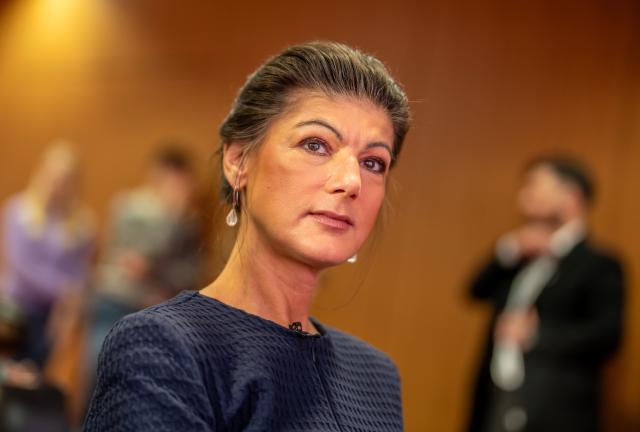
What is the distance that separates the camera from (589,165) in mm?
4867

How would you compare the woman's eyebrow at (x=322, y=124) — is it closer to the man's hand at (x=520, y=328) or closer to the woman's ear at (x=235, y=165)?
the woman's ear at (x=235, y=165)

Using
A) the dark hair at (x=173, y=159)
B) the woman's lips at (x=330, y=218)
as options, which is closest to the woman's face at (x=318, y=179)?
the woman's lips at (x=330, y=218)

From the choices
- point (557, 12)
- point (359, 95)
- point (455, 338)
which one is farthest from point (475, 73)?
point (359, 95)

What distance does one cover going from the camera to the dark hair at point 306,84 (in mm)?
1600

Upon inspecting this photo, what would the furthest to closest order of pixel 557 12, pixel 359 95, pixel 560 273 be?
pixel 557 12
pixel 560 273
pixel 359 95

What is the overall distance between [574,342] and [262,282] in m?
2.71

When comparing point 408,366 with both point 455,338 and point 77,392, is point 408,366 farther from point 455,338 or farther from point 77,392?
point 77,392

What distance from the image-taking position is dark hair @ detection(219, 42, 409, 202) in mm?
1600

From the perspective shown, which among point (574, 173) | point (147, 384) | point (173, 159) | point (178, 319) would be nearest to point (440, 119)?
point (574, 173)

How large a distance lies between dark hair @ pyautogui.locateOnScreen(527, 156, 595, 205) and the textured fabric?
9.39 ft

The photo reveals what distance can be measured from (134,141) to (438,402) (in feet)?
7.43

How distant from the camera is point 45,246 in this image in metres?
4.91

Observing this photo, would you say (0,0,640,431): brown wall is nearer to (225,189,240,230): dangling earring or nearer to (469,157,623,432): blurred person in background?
(469,157,623,432): blurred person in background

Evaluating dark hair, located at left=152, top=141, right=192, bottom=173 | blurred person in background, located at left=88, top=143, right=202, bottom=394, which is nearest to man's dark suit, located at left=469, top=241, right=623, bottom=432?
blurred person in background, located at left=88, top=143, right=202, bottom=394
